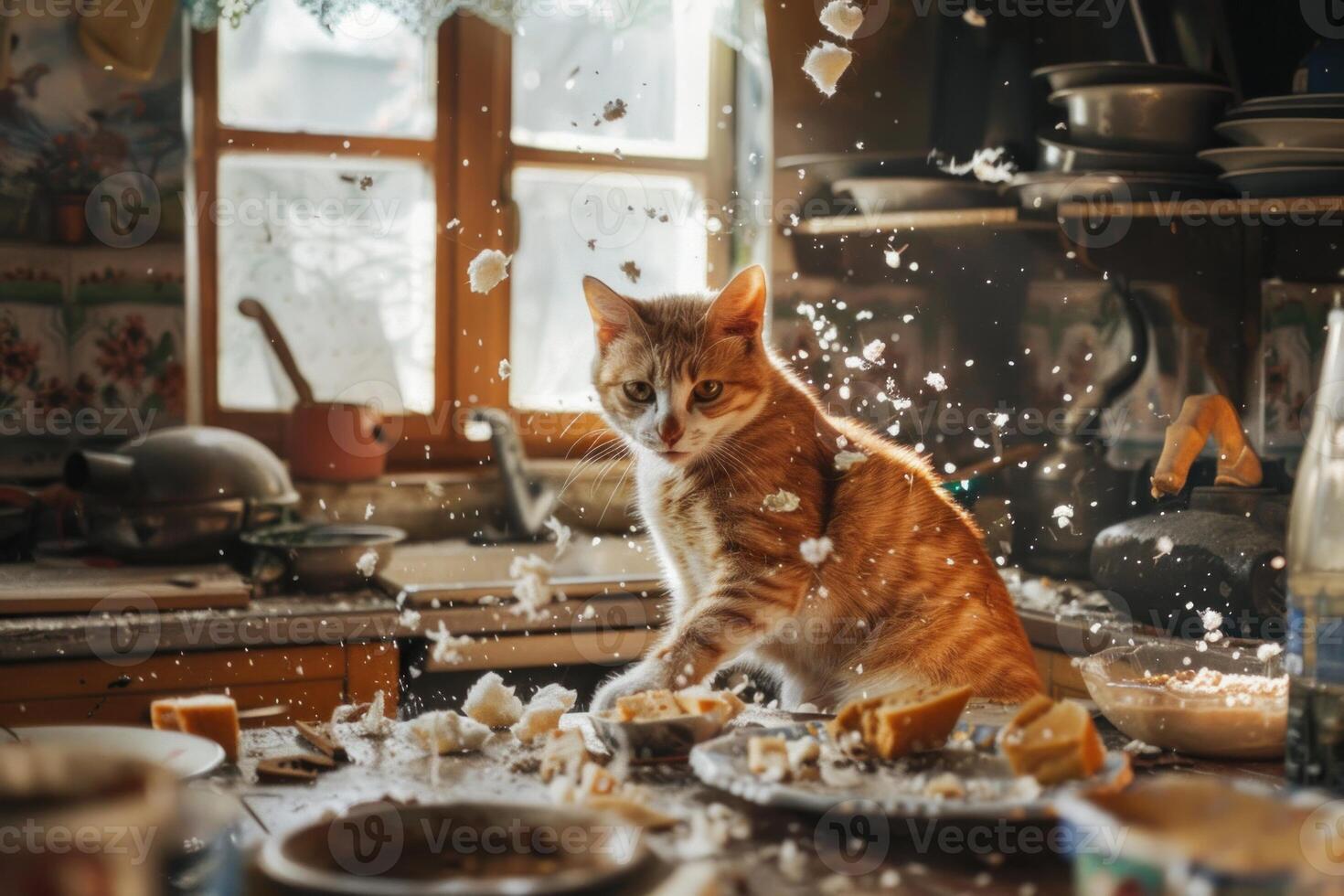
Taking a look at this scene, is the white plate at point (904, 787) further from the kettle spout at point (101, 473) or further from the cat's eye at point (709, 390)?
the kettle spout at point (101, 473)

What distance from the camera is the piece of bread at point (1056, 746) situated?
868 millimetres

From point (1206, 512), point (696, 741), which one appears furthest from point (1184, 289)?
point (696, 741)

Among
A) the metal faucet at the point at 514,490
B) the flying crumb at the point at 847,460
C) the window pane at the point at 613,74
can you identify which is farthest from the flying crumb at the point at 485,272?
the window pane at the point at 613,74

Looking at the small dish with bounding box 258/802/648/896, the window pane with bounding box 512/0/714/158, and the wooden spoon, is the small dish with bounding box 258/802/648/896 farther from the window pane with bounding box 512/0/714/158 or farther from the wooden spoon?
the window pane with bounding box 512/0/714/158

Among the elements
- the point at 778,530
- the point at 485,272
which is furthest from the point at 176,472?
the point at 778,530

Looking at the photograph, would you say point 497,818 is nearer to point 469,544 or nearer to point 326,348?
point 469,544

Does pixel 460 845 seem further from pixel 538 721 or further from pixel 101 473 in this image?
pixel 101 473

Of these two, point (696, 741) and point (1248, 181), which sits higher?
point (1248, 181)

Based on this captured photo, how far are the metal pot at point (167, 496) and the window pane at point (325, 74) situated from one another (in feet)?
2.86

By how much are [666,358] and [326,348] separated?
1537 millimetres

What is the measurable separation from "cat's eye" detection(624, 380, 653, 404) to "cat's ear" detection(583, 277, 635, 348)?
82 mm

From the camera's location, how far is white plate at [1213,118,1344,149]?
1.89 meters

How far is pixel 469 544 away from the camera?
2.77 m

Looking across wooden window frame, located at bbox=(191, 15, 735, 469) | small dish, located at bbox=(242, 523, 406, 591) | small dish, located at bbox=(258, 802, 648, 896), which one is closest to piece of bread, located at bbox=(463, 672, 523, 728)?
small dish, located at bbox=(258, 802, 648, 896)
